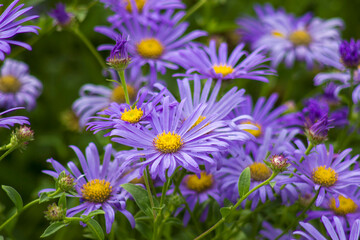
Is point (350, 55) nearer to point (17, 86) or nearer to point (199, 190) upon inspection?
point (199, 190)

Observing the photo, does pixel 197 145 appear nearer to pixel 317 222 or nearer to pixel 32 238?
pixel 317 222

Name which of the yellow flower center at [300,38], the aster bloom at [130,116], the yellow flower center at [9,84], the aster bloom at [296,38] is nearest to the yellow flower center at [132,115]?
the aster bloom at [130,116]

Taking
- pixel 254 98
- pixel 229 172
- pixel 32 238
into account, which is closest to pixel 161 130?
pixel 229 172

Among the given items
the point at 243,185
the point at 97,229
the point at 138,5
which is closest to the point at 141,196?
the point at 97,229

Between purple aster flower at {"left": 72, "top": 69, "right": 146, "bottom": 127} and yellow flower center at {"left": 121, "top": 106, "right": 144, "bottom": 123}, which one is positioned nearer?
yellow flower center at {"left": 121, "top": 106, "right": 144, "bottom": 123}

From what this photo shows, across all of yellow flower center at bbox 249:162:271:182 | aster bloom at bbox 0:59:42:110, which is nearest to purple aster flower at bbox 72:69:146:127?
aster bloom at bbox 0:59:42:110

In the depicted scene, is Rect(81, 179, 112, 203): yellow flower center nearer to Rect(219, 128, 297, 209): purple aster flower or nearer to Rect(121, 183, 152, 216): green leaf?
Rect(121, 183, 152, 216): green leaf
